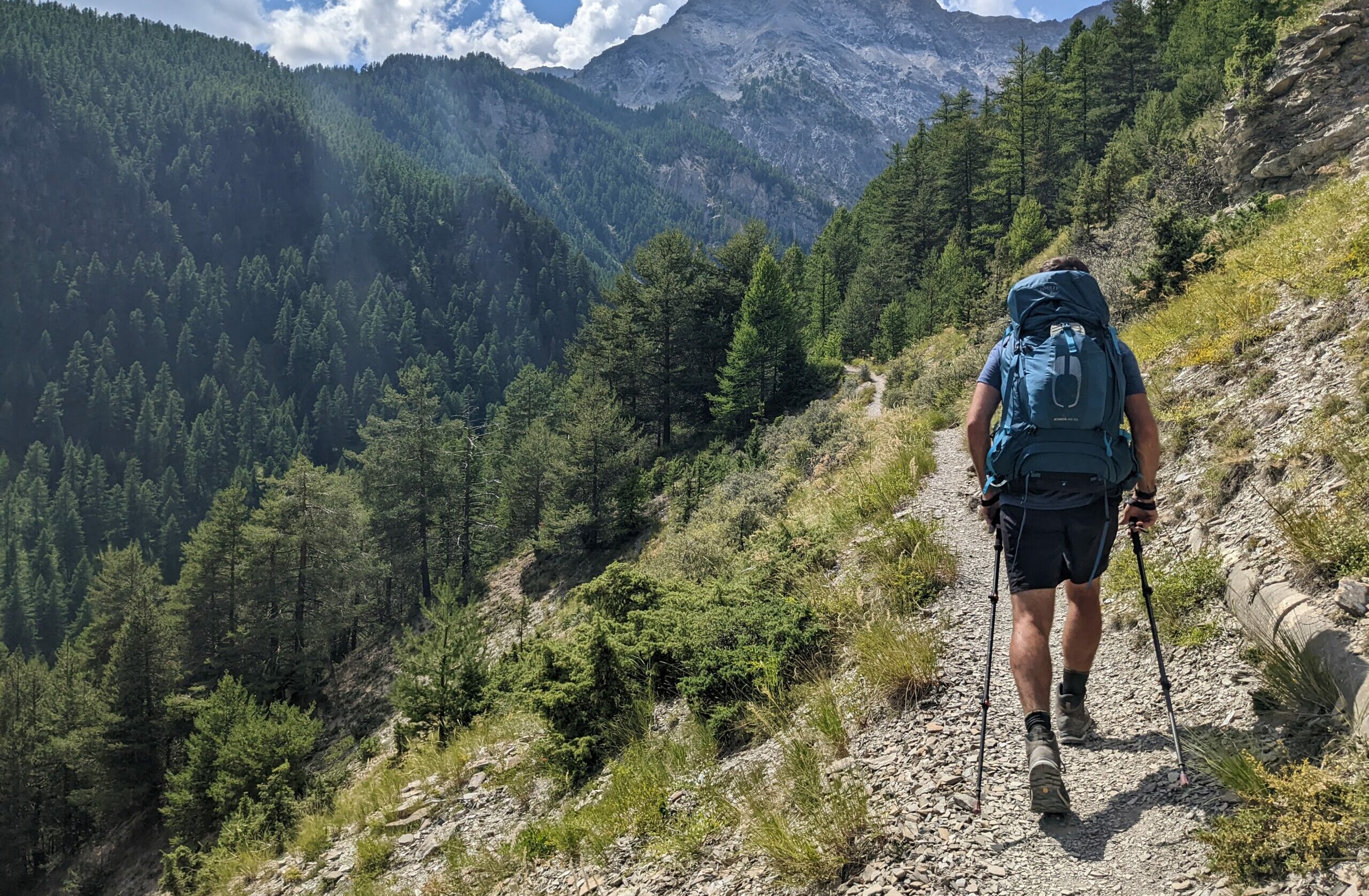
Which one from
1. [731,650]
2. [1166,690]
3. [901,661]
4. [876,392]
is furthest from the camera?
[876,392]

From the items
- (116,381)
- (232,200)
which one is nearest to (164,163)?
(232,200)

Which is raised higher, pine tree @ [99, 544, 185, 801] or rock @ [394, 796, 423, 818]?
rock @ [394, 796, 423, 818]

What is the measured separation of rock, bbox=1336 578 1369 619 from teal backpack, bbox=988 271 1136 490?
112cm

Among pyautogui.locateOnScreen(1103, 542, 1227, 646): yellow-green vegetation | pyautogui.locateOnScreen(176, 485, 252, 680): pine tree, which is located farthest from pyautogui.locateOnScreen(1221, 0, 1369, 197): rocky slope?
pyautogui.locateOnScreen(176, 485, 252, 680): pine tree

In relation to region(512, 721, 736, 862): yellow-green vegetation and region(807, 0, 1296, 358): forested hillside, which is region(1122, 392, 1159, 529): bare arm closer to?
region(512, 721, 736, 862): yellow-green vegetation

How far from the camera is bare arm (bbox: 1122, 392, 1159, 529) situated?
3543 mm

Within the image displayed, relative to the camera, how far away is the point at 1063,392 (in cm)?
340

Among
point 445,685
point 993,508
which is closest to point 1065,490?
point 993,508

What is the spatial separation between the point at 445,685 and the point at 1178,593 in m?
9.69

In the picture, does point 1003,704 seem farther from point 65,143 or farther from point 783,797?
point 65,143

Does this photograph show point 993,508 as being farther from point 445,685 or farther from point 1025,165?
point 1025,165

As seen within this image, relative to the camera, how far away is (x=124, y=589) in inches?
1355

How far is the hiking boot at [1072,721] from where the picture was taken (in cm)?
377

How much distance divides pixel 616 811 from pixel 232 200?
621 feet
